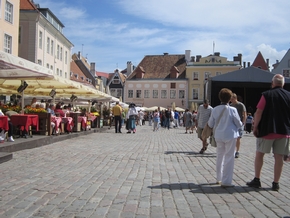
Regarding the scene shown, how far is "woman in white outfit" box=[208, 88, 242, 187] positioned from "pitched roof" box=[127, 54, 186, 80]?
211ft

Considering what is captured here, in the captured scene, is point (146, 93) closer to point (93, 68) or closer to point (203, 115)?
point (93, 68)

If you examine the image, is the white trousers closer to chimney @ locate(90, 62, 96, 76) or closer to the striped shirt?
the striped shirt

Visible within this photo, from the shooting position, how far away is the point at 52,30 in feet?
141

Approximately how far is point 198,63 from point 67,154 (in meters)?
59.8

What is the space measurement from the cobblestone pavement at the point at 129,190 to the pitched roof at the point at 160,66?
6308 cm

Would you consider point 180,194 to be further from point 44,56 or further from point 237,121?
point 44,56

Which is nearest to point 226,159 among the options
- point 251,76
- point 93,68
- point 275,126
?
point 275,126

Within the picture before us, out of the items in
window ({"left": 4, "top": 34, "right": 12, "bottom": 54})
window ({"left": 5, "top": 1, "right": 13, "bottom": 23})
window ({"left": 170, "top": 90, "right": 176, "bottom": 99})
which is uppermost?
window ({"left": 5, "top": 1, "right": 13, "bottom": 23})

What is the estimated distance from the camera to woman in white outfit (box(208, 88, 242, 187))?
609cm

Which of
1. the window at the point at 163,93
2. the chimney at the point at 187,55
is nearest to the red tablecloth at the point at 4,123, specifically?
the window at the point at 163,93

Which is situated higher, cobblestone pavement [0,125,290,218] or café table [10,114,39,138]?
café table [10,114,39,138]

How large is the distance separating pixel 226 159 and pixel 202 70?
6271 centimetres

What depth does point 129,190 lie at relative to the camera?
5688 millimetres

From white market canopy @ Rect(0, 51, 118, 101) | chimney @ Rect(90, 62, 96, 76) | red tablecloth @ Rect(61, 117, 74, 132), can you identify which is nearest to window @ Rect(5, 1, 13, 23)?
white market canopy @ Rect(0, 51, 118, 101)
